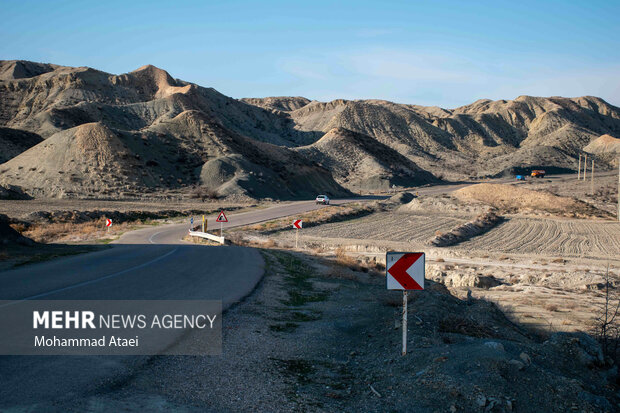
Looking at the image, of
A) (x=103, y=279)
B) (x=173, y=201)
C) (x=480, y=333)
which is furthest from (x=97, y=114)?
(x=480, y=333)

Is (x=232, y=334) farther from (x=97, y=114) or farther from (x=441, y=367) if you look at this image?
(x=97, y=114)

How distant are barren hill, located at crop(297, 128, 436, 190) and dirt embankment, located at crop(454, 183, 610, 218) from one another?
3148 cm

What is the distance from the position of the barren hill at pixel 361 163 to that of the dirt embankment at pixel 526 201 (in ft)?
103

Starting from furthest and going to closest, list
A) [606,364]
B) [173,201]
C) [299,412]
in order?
[173,201]
[606,364]
[299,412]

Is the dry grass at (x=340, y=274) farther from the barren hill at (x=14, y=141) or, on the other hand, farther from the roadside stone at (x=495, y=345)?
the barren hill at (x=14, y=141)

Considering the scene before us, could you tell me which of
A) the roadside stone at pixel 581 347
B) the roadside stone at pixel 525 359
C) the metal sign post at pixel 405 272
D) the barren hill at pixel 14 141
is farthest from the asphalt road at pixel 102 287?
the barren hill at pixel 14 141

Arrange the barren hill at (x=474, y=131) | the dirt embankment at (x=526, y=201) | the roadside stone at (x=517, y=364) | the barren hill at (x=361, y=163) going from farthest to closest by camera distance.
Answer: the barren hill at (x=474, y=131) < the barren hill at (x=361, y=163) < the dirt embankment at (x=526, y=201) < the roadside stone at (x=517, y=364)

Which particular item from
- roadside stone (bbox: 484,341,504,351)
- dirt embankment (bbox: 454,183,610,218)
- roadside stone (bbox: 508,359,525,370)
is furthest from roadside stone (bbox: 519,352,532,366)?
dirt embankment (bbox: 454,183,610,218)

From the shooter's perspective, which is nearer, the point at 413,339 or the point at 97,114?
the point at 413,339

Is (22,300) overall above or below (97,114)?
below

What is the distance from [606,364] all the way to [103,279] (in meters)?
10.8

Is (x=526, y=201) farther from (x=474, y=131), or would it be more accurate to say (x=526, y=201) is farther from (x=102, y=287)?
(x=474, y=131)

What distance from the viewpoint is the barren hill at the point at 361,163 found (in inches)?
3942

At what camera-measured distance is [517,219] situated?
5066 cm
